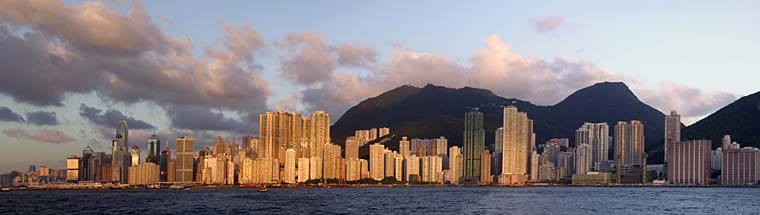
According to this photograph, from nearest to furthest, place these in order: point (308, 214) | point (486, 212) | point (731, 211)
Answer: point (308, 214)
point (486, 212)
point (731, 211)

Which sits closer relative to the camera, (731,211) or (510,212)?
(510,212)

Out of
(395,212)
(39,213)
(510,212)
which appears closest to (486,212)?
(510,212)

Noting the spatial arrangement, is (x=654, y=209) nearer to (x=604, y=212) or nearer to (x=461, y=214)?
(x=604, y=212)

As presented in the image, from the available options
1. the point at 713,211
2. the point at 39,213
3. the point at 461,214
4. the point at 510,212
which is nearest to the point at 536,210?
the point at 510,212

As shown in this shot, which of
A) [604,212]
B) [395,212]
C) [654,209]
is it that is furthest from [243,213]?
[654,209]

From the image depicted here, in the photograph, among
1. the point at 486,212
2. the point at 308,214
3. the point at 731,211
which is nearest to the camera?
the point at 308,214

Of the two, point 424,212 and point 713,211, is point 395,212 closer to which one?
point 424,212

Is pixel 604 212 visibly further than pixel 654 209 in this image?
No

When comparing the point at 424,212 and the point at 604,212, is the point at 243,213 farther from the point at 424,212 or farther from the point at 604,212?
the point at 604,212
